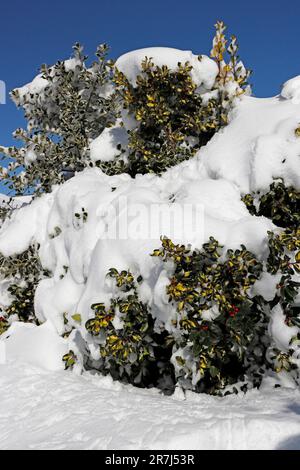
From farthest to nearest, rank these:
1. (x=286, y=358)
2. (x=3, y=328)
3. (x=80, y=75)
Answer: (x=80, y=75)
(x=3, y=328)
(x=286, y=358)

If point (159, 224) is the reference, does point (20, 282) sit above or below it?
below

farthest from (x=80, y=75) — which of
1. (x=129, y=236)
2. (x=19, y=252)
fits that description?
(x=129, y=236)

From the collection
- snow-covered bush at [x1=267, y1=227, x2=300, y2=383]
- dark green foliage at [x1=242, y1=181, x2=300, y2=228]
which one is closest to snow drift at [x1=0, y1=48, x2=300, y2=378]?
dark green foliage at [x1=242, y1=181, x2=300, y2=228]

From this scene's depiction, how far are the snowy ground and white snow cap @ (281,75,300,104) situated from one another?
14.7 ft

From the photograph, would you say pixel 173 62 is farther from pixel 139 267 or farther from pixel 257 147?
pixel 139 267

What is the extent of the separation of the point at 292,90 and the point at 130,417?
5.41 meters

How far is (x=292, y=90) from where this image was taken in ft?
20.7

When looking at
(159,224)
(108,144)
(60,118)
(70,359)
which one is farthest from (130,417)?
(60,118)

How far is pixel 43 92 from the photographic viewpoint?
30.1 ft

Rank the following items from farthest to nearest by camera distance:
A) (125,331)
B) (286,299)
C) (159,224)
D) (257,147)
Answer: (257,147) < (159,224) < (125,331) < (286,299)

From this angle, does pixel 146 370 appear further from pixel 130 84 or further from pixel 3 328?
pixel 130 84

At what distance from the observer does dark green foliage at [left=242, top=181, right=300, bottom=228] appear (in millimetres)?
5043

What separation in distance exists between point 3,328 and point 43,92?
18.3 feet

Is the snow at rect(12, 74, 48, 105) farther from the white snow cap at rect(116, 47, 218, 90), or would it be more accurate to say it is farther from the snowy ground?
the snowy ground
